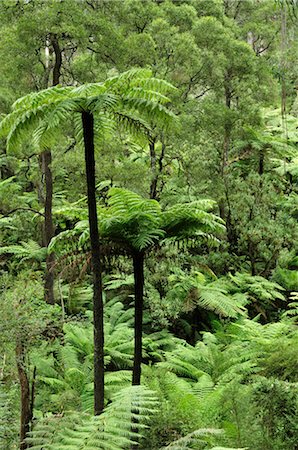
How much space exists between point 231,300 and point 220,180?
2.92 meters

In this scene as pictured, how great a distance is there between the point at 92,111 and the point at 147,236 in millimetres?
1337

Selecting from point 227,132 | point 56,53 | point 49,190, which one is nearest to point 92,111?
point 56,53

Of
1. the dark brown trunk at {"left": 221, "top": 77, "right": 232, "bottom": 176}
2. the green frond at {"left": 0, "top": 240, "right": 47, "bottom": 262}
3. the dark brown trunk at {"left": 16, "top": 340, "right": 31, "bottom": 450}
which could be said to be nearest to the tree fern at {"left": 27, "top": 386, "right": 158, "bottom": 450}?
the dark brown trunk at {"left": 16, "top": 340, "right": 31, "bottom": 450}

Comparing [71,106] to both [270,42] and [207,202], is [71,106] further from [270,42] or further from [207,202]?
[270,42]

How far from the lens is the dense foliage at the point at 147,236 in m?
4.45

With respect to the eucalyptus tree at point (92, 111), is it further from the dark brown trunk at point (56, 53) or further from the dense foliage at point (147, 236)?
the dark brown trunk at point (56, 53)

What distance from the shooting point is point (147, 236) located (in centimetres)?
480

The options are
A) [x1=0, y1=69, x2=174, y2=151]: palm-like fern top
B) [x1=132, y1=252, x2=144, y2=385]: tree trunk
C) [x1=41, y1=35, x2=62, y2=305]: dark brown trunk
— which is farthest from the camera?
[x1=41, y1=35, x2=62, y2=305]: dark brown trunk

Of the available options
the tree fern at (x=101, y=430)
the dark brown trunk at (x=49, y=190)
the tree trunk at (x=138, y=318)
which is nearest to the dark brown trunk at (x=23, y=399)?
the tree trunk at (x=138, y=318)

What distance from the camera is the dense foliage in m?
4.45

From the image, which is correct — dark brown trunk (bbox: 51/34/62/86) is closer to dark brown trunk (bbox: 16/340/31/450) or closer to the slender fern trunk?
the slender fern trunk

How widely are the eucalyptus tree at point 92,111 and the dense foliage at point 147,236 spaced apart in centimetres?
2

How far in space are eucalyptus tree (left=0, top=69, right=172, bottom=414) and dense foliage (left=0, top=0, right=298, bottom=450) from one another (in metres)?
0.02

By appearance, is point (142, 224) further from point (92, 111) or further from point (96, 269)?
point (92, 111)
